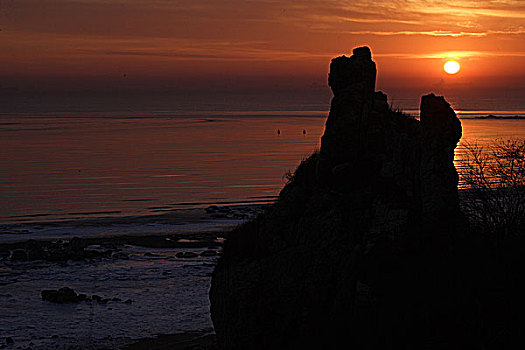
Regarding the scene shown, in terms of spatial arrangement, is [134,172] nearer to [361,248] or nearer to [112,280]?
[112,280]

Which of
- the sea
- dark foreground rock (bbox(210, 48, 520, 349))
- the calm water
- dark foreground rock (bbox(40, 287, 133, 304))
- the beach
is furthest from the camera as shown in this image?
the calm water

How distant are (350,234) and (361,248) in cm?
91

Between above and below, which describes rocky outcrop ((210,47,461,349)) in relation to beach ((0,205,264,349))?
above

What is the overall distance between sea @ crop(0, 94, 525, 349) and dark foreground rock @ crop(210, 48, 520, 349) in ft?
12.0

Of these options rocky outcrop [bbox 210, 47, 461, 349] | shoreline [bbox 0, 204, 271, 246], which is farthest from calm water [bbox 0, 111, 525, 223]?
rocky outcrop [bbox 210, 47, 461, 349]

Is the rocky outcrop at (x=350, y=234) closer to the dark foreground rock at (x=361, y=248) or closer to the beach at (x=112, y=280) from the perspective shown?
the dark foreground rock at (x=361, y=248)

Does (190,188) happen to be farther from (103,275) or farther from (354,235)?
(354,235)

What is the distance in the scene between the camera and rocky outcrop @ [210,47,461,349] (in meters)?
14.2

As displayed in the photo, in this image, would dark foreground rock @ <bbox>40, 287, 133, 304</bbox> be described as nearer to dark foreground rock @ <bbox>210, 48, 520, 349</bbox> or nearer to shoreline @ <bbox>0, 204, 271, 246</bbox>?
dark foreground rock @ <bbox>210, 48, 520, 349</bbox>

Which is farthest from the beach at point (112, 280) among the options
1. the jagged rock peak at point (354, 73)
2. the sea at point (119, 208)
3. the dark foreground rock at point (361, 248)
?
the jagged rock peak at point (354, 73)

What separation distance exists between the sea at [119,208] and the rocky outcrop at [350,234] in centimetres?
341

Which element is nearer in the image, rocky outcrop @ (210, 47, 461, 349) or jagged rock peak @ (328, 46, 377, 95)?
rocky outcrop @ (210, 47, 461, 349)

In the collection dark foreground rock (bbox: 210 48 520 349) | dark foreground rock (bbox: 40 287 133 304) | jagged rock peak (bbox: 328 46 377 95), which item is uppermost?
jagged rock peak (bbox: 328 46 377 95)

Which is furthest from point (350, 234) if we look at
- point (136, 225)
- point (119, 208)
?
point (119, 208)
